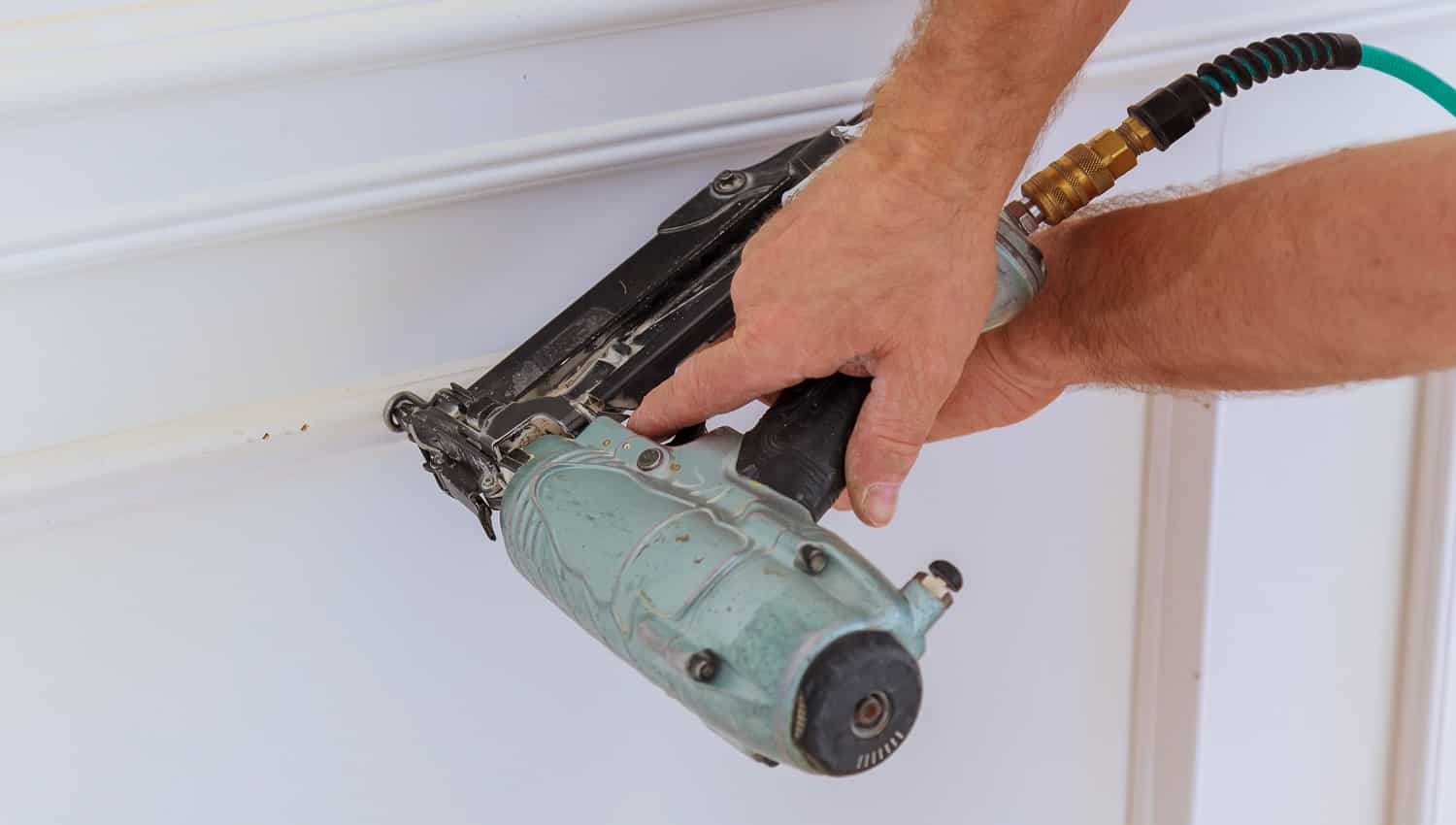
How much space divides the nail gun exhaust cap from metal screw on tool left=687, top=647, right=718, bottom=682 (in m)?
0.04

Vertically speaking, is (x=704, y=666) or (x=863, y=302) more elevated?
(x=863, y=302)

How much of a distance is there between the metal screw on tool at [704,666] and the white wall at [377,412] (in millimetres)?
277

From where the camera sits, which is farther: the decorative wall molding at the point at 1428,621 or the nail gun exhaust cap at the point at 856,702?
the decorative wall molding at the point at 1428,621

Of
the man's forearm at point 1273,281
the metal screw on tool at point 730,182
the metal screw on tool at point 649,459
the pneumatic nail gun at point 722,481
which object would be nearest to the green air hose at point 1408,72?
the pneumatic nail gun at point 722,481

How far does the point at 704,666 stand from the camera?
46 centimetres

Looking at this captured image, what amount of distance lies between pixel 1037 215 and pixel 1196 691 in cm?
50

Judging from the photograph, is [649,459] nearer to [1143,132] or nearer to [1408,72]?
[1143,132]

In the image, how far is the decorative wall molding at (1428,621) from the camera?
3.16 ft

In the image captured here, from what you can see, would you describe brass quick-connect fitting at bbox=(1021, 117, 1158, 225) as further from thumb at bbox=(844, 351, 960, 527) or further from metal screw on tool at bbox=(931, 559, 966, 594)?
metal screw on tool at bbox=(931, 559, 966, 594)

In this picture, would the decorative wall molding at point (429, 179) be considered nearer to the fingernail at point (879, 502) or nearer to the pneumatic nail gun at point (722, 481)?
the pneumatic nail gun at point (722, 481)

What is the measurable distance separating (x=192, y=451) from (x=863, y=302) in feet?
1.08

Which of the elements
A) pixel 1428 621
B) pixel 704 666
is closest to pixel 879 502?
pixel 704 666

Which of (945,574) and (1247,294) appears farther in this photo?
(1247,294)

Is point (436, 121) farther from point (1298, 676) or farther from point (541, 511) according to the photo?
→ point (1298, 676)
